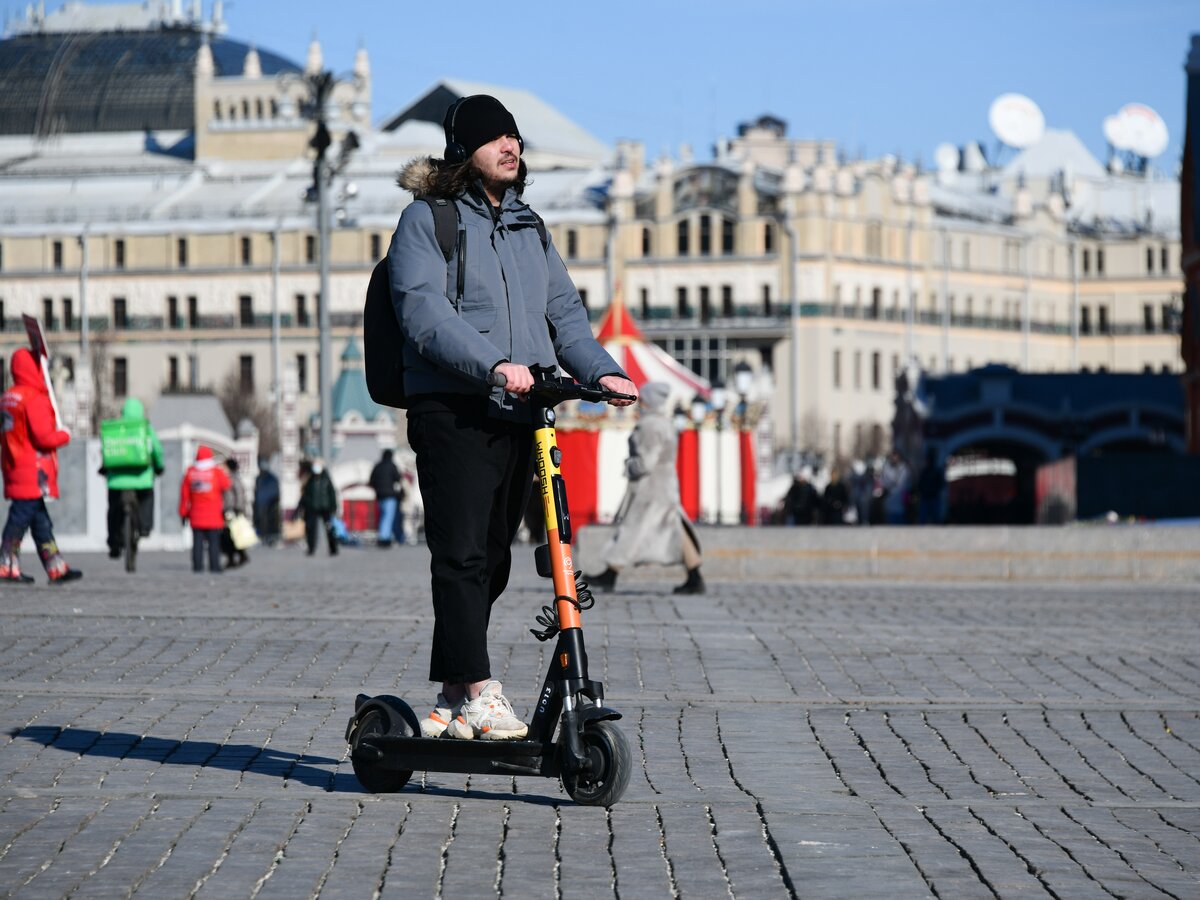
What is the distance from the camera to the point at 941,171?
493 feet

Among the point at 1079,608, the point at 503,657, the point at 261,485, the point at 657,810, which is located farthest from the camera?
the point at 261,485

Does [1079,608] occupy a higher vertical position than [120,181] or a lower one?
lower

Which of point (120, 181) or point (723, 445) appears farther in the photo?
point (120, 181)

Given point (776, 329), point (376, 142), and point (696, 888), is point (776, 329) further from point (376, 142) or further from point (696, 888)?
point (696, 888)

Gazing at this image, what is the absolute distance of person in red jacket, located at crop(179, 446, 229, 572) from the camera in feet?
85.2

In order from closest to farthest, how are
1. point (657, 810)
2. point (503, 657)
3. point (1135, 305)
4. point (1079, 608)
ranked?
point (657, 810) → point (503, 657) → point (1079, 608) → point (1135, 305)

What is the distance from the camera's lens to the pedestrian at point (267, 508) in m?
45.2

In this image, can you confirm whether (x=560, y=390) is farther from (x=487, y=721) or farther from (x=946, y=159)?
(x=946, y=159)

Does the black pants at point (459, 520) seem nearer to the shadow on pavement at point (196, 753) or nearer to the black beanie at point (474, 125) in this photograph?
the shadow on pavement at point (196, 753)

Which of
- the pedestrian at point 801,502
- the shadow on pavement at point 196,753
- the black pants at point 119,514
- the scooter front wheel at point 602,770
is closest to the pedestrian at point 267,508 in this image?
the pedestrian at point 801,502

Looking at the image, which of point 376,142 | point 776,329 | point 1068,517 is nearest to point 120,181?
point 376,142

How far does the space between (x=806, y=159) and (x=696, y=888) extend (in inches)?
5347

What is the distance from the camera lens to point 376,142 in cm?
13150

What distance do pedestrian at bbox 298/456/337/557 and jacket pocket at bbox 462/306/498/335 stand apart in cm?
2631
